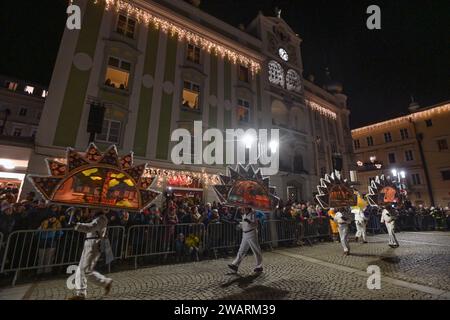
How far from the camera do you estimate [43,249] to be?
601 cm

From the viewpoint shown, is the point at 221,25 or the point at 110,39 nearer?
the point at 110,39

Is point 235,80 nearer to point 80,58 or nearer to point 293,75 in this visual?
point 293,75

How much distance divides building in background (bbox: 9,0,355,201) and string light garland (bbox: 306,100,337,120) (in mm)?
1063

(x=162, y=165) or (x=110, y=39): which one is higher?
(x=110, y=39)

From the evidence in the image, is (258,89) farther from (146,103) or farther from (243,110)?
(146,103)

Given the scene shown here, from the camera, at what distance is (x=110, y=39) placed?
13.6 metres

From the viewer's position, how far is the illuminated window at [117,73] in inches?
533

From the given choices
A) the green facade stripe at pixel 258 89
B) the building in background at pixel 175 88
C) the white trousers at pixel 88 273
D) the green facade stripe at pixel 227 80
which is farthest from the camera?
the green facade stripe at pixel 258 89

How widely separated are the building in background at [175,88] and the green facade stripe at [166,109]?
7cm

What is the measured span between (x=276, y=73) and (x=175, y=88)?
11.6 m

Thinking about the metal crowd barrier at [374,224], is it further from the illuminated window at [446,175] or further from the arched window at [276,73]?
the illuminated window at [446,175]

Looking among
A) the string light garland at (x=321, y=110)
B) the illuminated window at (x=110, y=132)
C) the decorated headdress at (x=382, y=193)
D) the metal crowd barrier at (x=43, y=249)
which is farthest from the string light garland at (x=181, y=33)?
the metal crowd barrier at (x=43, y=249)
